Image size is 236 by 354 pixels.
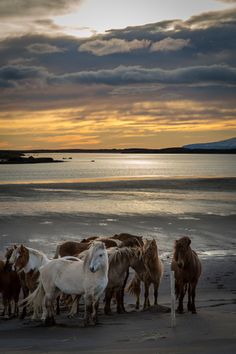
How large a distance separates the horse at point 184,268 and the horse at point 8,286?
331 cm

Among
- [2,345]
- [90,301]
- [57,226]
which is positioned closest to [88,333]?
[90,301]

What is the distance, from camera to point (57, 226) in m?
27.8

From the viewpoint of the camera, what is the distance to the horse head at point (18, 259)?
36.2ft

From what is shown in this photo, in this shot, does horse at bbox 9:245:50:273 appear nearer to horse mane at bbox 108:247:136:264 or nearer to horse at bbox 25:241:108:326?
horse at bbox 25:241:108:326

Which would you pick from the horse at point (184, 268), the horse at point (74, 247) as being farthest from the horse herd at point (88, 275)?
the horse at point (74, 247)

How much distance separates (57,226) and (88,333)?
18.7 m

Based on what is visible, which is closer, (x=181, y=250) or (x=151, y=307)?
(x=181, y=250)

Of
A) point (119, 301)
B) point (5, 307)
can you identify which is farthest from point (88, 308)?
point (5, 307)

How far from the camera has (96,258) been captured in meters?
9.66

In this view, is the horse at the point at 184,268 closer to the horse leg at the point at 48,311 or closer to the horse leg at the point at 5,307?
the horse leg at the point at 48,311

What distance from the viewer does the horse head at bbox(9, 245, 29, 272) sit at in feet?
36.2

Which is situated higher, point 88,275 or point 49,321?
point 88,275

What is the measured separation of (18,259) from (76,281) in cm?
161

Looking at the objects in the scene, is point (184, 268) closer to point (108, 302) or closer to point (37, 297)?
point (108, 302)
